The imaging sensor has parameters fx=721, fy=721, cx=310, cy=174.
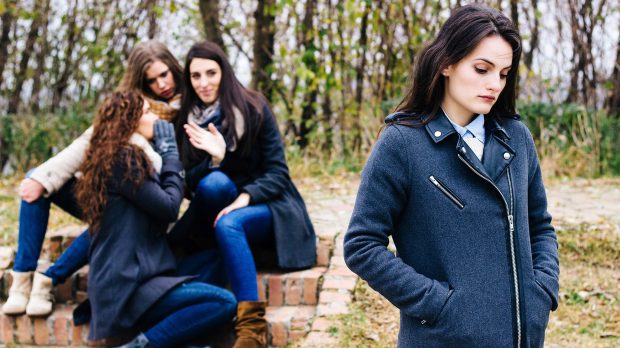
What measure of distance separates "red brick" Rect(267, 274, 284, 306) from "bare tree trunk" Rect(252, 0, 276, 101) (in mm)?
3888

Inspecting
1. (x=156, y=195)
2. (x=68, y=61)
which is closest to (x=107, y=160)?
(x=156, y=195)

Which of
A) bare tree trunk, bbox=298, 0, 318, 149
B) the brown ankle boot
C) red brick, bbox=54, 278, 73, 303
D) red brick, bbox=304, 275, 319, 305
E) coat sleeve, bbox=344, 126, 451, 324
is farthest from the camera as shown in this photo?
bare tree trunk, bbox=298, 0, 318, 149

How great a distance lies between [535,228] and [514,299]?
32 cm

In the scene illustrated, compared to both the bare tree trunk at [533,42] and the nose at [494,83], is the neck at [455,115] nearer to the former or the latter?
the nose at [494,83]

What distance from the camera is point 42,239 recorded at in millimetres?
3846

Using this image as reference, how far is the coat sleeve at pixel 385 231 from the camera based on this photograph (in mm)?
1735

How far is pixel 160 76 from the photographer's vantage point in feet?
13.8

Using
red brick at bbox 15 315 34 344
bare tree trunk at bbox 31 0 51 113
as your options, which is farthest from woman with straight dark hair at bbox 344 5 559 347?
bare tree trunk at bbox 31 0 51 113

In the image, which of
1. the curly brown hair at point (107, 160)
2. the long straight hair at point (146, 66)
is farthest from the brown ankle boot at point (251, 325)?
the long straight hair at point (146, 66)

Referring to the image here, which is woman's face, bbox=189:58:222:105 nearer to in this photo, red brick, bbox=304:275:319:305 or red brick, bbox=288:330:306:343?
red brick, bbox=304:275:319:305

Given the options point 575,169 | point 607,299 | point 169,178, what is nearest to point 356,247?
point 169,178

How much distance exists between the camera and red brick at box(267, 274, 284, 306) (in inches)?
155

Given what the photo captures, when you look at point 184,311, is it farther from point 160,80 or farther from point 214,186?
point 160,80

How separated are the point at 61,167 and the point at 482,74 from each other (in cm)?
258
